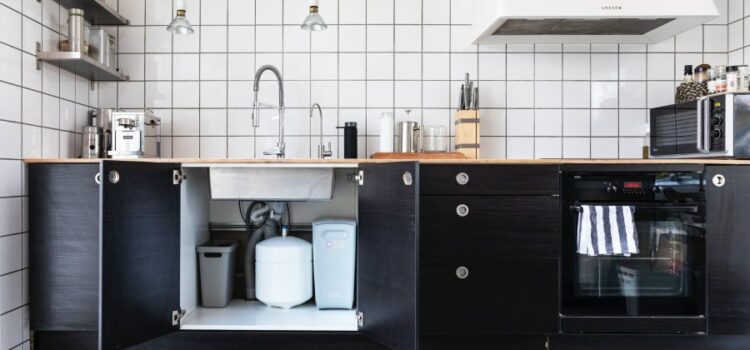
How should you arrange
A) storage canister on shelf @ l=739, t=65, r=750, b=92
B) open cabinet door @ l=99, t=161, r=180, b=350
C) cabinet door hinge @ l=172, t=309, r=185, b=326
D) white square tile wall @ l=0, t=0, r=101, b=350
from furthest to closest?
storage canister on shelf @ l=739, t=65, r=750, b=92
cabinet door hinge @ l=172, t=309, r=185, b=326
white square tile wall @ l=0, t=0, r=101, b=350
open cabinet door @ l=99, t=161, r=180, b=350

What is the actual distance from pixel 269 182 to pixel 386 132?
0.66m

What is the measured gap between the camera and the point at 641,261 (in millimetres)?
1941

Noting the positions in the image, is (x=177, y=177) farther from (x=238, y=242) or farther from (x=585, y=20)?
(x=585, y=20)

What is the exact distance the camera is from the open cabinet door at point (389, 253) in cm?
164

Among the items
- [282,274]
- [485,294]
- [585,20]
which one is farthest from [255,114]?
[585,20]

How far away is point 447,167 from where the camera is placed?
188 cm

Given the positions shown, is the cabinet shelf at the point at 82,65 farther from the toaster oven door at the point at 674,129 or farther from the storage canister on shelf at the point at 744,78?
the storage canister on shelf at the point at 744,78

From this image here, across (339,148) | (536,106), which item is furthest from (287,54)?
(536,106)

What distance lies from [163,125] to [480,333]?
1849mm

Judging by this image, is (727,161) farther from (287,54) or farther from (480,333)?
(287,54)

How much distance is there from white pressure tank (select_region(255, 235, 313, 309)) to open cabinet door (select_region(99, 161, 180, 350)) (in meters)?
0.35

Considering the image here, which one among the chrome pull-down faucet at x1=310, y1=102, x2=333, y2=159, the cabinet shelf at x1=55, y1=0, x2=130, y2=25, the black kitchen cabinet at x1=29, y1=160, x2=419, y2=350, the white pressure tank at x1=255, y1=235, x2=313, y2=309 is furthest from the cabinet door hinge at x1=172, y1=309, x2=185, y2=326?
the cabinet shelf at x1=55, y1=0, x2=130, y2=25

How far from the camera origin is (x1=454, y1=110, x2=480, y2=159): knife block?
240 centimetres

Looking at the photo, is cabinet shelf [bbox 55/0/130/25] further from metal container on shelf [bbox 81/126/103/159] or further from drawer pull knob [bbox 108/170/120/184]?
A: drawer pull knob [bbox 108/170/120/184]
